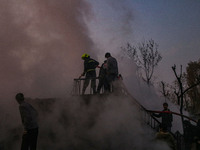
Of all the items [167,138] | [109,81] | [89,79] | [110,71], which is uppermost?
[110,71]

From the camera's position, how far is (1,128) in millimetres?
7297

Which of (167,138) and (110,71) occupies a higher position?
(110,71)

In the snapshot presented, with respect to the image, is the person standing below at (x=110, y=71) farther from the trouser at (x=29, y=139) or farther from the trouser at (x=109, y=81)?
the trouser at (x=29, y=139)

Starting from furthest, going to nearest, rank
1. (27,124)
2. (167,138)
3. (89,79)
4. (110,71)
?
(89,79)
(110,71)
(167,138)
(27,124)

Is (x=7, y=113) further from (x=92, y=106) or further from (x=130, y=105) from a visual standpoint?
(x=130, y=105)

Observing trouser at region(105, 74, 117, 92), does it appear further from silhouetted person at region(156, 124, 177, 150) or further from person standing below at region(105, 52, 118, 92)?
silhouetted person at region(156, 124, 177, 150)

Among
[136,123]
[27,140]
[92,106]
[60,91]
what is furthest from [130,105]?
[60,91]

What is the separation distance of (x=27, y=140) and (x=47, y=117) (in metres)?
2.54

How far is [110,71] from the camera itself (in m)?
7.84

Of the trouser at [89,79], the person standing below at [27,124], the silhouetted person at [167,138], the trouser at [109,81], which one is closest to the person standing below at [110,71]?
the trouser at [109,81]

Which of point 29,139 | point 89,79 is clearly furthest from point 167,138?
point 89,79

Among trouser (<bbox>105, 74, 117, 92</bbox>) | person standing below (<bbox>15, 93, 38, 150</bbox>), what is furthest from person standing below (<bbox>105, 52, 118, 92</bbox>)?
person standing below (<bbox>15, 93, 38, 150</bbox>)

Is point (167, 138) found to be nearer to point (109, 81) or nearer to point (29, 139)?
point (109, 81)

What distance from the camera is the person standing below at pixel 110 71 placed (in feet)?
25.7
